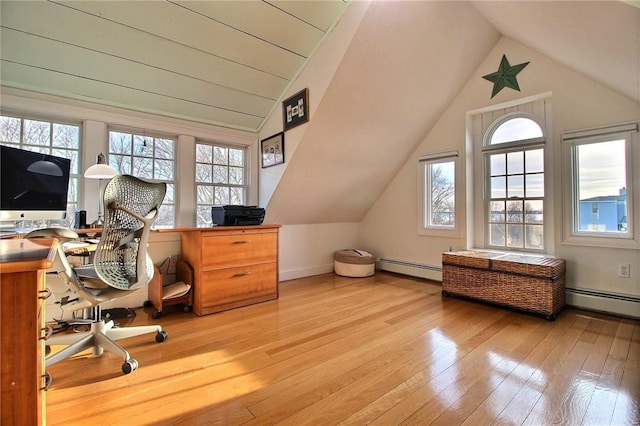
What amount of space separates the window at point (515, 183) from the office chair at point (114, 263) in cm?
346

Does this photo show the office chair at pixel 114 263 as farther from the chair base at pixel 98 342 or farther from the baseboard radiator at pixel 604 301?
the baseboard radiator at pixel 604 301

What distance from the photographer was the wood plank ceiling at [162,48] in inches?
83.6

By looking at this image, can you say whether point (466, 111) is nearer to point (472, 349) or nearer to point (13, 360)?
point (472, 349)

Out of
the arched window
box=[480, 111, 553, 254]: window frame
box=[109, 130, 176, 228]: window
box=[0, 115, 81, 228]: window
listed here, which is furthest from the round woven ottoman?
box=[0, 115, 81, 228]: window

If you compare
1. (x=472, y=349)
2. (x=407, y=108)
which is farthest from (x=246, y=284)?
(x=407, y=108)

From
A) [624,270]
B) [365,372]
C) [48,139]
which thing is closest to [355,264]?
[365,372]

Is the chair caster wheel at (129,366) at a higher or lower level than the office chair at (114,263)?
lower

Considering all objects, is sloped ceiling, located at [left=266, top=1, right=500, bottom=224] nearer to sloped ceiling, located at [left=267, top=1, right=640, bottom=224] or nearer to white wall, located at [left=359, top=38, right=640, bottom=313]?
sloped ceiling, located at [left=267, top=1, right=640, bottom=224]

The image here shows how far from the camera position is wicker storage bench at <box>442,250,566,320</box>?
253cm

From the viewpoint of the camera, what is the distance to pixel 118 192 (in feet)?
5.39

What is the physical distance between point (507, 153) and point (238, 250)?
3152 mm

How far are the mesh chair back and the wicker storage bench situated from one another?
285 centimetres

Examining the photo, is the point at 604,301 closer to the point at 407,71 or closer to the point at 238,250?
the point at 407,71

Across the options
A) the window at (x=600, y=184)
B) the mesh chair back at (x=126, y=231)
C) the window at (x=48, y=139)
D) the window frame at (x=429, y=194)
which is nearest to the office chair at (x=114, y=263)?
the mesh chair back at (x=126, y=231)
